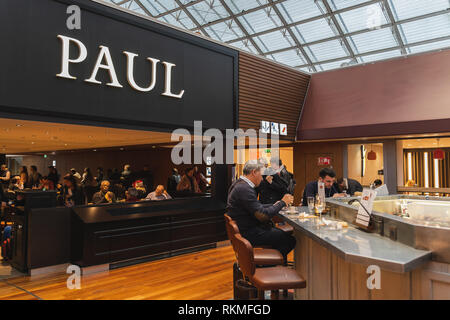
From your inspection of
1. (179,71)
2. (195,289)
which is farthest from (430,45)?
(195,289)

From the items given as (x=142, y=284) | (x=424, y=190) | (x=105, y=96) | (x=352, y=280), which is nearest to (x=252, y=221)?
(x=352, y=280)

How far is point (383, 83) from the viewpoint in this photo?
7570 mm

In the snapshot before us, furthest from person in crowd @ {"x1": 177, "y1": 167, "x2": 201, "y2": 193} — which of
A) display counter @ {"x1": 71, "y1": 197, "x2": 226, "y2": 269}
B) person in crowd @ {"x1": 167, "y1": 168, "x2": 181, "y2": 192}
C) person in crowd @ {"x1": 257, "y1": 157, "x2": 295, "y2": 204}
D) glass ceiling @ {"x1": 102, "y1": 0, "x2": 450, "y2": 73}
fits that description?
glass ceiling @ {"x1": 102, "y1": 0, "x2": 450, "y2": 73}

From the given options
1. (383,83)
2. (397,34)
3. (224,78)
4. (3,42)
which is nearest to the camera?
(3,42)

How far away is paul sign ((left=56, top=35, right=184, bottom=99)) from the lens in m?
4.57

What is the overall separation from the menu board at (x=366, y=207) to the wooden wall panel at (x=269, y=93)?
441 cm

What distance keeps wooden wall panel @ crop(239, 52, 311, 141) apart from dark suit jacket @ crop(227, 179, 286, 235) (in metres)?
3.54

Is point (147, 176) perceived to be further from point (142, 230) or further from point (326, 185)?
point (326, 185)

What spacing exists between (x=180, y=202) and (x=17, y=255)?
2.63 m

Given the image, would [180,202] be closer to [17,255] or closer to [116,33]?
[17,255]

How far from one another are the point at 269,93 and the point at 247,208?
4.69 metres

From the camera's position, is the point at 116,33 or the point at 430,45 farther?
the point at 430,45

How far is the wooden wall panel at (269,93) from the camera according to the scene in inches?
282

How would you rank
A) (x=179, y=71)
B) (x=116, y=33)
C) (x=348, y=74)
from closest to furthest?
1. (x=116, y=33)
2. (x=179, y=71)
3. (x=348, y=74)
